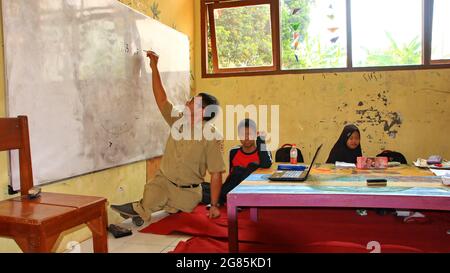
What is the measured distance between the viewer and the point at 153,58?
325 cm

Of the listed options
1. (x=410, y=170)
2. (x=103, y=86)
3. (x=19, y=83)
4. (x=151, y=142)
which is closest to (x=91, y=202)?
(x=19, y=83)

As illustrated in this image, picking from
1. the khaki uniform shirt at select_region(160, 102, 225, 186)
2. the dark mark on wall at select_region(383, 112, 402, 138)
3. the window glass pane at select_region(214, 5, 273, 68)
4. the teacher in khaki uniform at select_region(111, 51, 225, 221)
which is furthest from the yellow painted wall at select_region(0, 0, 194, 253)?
the dark mark on wall at select_region(383, 112, 402, 138)

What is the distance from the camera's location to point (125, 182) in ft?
9.98

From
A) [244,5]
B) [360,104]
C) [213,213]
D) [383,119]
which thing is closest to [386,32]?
[360,104]

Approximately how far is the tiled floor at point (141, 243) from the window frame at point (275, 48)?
7.56ft

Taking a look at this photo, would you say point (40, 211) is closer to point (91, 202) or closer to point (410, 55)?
point (91, 202)

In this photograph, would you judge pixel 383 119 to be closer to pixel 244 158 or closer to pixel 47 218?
pixel 244 158

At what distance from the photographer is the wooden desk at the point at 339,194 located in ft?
5.98

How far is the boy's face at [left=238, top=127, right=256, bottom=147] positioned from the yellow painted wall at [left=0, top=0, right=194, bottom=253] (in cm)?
82

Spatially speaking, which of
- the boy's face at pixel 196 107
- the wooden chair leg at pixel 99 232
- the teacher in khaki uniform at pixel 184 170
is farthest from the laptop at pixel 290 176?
the wooden chair leg at pixel 99 232

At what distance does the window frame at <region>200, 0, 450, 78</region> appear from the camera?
3.88 metres

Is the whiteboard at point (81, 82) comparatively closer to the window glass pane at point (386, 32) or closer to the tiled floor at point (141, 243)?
the tiled floor at point (141, 243)

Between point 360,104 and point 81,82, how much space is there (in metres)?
2.88

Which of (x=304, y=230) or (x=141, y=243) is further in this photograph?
(x=304, y=230)
